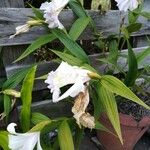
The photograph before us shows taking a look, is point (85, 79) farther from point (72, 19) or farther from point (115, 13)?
point (115, 13)

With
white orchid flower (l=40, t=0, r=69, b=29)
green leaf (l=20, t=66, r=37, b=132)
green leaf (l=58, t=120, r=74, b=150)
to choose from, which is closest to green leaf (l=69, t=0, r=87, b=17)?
white orchid flower (l=40, t=0, r=69, b=29)

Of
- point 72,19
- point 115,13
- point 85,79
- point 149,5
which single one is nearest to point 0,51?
point 72,19

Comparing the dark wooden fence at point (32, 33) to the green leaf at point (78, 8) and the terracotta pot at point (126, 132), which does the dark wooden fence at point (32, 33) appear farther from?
the terracotta pot at point (126, 132)

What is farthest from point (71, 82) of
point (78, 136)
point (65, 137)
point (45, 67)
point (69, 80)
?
→ point (45, 67)

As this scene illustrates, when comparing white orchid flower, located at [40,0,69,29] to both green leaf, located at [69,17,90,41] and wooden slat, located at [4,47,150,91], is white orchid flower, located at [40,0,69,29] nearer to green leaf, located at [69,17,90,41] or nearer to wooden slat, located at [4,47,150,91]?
green leaf, located at [69,17,90,41]

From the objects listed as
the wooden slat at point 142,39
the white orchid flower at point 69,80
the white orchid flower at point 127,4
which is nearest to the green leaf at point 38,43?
the white orchid flower at point 127,4
